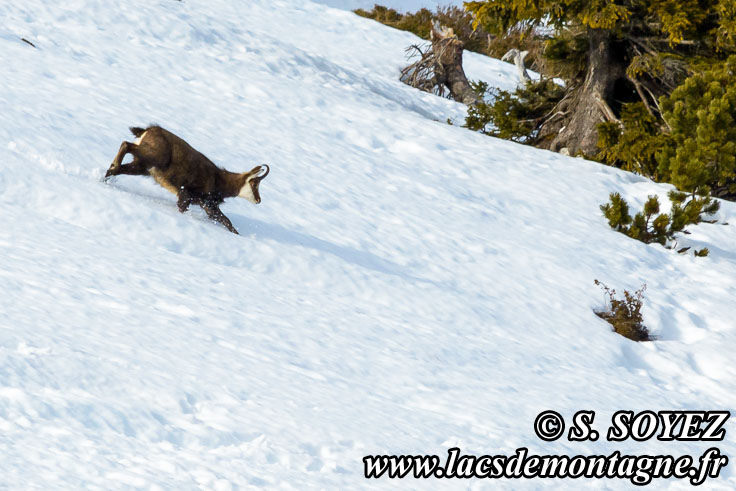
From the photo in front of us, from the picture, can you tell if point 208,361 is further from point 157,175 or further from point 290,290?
point 157,175

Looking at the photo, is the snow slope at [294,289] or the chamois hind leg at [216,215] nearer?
the snow slope at [294,289]

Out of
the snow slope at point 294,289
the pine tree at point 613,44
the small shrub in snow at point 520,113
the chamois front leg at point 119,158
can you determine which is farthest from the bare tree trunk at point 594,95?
the chamois front leg at point 119,158

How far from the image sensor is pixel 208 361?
4.57 metres

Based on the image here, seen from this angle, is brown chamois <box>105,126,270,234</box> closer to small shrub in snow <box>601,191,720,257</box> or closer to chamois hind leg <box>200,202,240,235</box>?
chamois hind leg <box>200,202,240,235</box>

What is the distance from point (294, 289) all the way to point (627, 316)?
3810 millimetres

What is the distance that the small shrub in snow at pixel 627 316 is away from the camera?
27.1ft

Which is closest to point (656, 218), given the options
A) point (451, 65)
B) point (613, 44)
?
point (613, 44)

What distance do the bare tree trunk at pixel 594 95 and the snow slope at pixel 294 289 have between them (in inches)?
52.7

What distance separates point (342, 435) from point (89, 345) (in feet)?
4.73

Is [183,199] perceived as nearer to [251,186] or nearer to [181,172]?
[181,172]

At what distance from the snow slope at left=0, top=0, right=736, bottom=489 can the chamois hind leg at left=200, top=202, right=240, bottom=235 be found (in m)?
0.23

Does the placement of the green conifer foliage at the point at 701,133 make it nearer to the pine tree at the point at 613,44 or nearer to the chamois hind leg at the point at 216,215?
the pine tree at the point at 613,44

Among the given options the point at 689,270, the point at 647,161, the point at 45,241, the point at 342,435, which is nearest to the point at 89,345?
the point at 342,435

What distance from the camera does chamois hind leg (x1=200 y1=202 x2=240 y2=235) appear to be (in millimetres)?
7570
